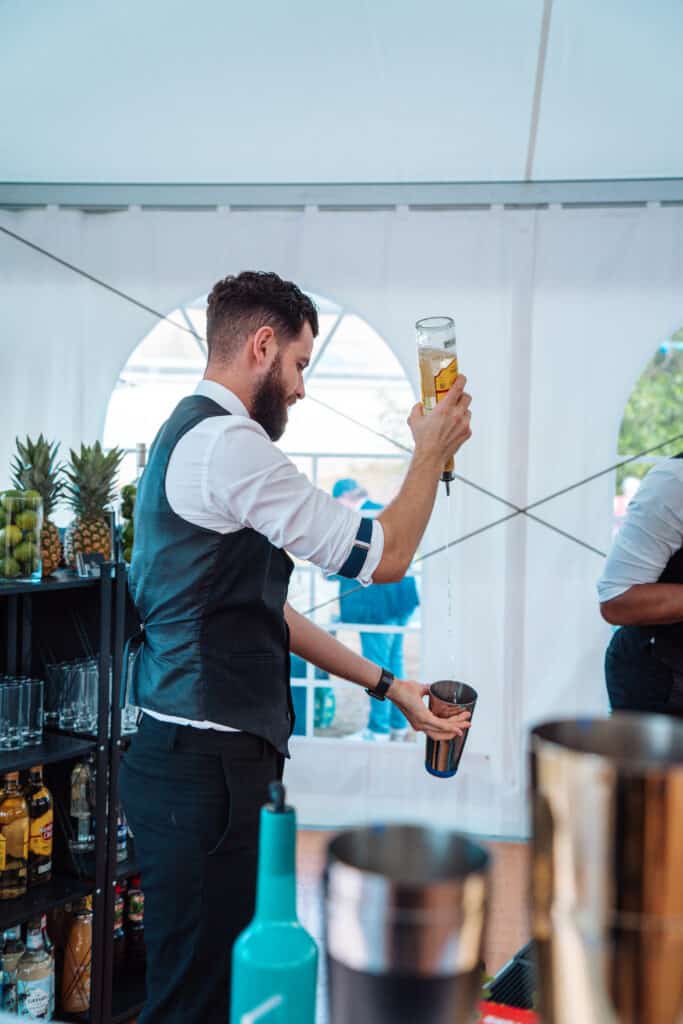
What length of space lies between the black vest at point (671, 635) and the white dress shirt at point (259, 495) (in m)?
0.85

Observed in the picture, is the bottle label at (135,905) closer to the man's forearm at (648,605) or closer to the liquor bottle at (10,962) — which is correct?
the liquor bottle at (10,962)

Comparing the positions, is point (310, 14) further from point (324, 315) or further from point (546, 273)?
point (324, 315)

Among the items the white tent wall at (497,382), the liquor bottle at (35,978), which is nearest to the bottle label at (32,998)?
the liquor bottle at (35,978)

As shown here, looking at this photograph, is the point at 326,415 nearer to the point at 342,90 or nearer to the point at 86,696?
the point at 342,90

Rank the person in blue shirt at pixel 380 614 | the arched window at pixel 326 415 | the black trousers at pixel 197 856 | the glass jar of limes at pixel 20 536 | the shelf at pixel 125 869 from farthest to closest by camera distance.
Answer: the arched window at pixel 326 415 → the person in blue shirt at pixel 380 614 → the shelf at pixel 125 869 → the glass jar of limes at pixel 20 536 → the black trousers at pixel 197 856

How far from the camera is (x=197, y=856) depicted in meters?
1.45

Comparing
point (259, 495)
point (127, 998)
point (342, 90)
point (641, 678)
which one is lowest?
point (127, 998)

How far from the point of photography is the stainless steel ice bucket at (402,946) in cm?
38

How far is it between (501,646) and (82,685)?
1853 mm

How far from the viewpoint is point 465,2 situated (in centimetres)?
237

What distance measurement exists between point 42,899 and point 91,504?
914 millimetres

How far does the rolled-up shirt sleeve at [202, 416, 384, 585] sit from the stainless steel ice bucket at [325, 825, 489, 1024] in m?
0.87

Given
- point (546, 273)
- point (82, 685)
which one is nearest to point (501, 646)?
point (546, 273)

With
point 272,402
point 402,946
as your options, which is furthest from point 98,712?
point 402,946
